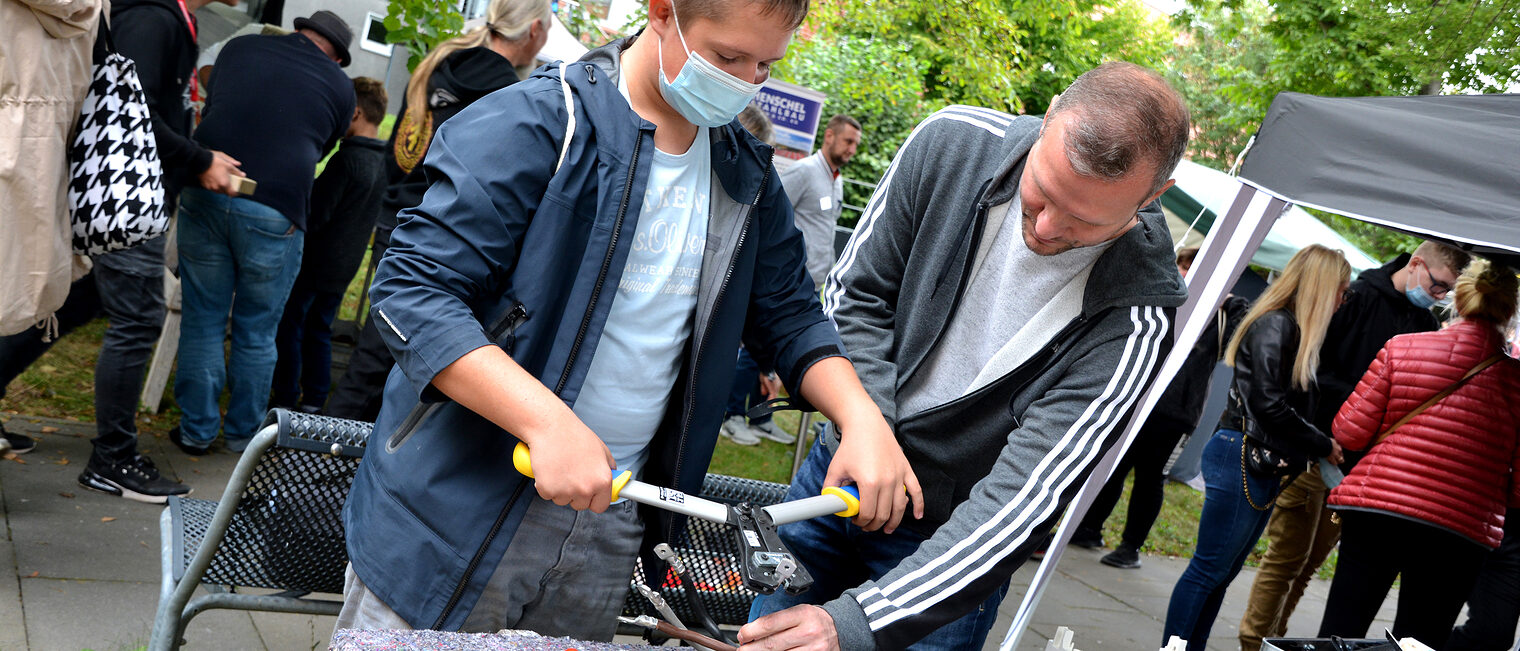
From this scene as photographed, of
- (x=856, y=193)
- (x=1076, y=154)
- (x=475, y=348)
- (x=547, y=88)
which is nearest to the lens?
(x=475, y=348)

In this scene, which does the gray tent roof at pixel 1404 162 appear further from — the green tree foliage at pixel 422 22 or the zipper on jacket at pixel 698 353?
the green tree foliage at pixel 422 22

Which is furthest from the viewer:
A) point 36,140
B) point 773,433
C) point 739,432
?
point 773,433

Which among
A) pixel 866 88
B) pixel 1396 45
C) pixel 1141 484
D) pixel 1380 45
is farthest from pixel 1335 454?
pixel 866 88

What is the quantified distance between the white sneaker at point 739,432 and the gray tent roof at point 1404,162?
4.26 m

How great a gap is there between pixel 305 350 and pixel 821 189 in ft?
10.9

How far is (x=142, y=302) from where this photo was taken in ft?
13.3

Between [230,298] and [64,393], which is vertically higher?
[230,298]

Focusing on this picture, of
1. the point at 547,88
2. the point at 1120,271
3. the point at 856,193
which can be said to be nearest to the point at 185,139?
the point at 547,88

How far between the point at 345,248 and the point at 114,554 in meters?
2.18

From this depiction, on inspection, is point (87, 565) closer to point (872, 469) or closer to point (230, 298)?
point (230, 298)

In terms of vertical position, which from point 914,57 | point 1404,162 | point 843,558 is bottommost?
point 843,558

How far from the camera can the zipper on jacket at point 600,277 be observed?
5.30 ft

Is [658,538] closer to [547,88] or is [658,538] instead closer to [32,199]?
[547,88]

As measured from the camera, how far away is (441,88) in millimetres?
4273
